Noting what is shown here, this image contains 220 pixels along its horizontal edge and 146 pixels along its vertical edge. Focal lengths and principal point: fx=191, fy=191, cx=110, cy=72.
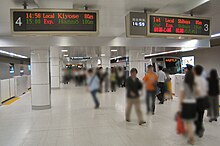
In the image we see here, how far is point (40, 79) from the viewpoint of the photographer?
10.6m

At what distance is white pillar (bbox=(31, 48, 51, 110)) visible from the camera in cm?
1051

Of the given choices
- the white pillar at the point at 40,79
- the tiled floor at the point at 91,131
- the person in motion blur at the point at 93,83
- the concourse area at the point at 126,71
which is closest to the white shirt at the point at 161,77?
the concourse area at the point at 126,71

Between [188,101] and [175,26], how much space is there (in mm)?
3673

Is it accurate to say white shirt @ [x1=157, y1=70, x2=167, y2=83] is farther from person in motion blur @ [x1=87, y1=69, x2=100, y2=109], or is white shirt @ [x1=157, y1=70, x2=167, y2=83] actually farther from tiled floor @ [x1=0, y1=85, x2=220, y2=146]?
tiled floor @ [x1=0, y1=85, x2=220, y2=146]

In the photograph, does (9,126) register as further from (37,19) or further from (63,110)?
Result: (37,19)

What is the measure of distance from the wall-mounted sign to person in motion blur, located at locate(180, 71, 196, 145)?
326cm

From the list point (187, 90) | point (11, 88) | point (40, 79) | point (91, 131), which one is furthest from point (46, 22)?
point (11, 88)

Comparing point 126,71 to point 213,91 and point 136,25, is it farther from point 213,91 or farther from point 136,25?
point 136,25

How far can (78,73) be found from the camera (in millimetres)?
1042

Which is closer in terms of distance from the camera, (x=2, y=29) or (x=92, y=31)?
(x=92, y=31)

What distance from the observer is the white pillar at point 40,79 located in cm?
1051

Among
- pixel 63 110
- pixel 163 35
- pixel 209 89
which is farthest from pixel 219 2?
pixel 63 110

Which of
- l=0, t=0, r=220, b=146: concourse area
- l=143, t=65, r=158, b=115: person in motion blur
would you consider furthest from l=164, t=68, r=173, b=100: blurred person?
l=143, t=65, r=158, b=115: person in motion blur

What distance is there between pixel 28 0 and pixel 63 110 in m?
5.75
